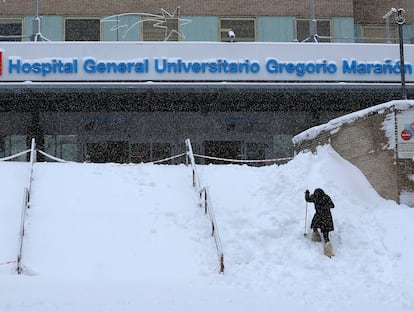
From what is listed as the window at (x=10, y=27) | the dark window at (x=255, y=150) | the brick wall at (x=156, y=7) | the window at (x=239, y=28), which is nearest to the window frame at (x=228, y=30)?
the window at (x=239, y=28)

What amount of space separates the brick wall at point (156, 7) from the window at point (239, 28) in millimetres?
298

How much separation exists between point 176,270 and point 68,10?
62.0 feet

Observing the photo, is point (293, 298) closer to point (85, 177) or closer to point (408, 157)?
point (408, 157)

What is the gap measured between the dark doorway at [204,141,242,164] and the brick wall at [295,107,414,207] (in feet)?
31.4

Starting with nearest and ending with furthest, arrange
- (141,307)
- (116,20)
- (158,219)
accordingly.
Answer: (141,307)
(158,219)
(116,20)

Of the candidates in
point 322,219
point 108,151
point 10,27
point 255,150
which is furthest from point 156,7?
point 322,219

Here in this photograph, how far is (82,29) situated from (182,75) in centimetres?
668

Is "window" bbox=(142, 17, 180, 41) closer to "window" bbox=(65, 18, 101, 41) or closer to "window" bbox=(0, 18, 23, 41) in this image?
"window" bbox=(65, 18, 101, 41)

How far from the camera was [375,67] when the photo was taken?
2325 cm

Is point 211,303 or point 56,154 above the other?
point 56,154

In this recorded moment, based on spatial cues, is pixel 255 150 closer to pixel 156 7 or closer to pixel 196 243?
pixel 156 7

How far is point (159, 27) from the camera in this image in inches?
1057

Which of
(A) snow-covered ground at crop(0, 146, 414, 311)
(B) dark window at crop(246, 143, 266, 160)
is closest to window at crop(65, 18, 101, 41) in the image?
(B) dark window at crop(246, 143, 266, 160)

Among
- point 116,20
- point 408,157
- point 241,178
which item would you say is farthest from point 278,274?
point 116,20
